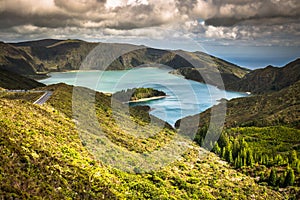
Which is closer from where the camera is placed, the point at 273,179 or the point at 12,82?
the point at 273,179

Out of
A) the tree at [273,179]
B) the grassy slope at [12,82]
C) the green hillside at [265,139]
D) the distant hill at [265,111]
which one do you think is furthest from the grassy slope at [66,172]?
the grassy slope at [12,82]

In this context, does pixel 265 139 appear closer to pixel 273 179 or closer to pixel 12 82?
pixel 273 179

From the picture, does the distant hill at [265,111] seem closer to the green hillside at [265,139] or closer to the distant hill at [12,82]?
the green hillside at [265,139]

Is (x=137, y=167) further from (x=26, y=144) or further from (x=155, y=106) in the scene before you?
(x=155, y=106)

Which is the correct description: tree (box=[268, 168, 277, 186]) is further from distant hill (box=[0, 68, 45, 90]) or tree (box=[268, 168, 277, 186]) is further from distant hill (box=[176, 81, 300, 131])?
distant hill (box=[0, 68, 45, 90])

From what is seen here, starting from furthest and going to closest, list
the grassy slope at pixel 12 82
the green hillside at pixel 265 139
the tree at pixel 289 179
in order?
the grassy slope at pixel 12 82
the green hillside at pixel 265 139
the tree at pixel 289 179

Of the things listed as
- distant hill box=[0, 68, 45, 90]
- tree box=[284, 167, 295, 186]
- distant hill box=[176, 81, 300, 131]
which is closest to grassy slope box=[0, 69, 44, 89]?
distant hill box=[0, 68, 45, 90]

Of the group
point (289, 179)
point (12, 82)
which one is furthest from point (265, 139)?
point (12, 82)

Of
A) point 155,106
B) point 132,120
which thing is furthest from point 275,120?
point 132,120

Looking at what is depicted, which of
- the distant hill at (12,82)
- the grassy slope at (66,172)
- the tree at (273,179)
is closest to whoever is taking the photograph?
the grassy slope at (66,172)
